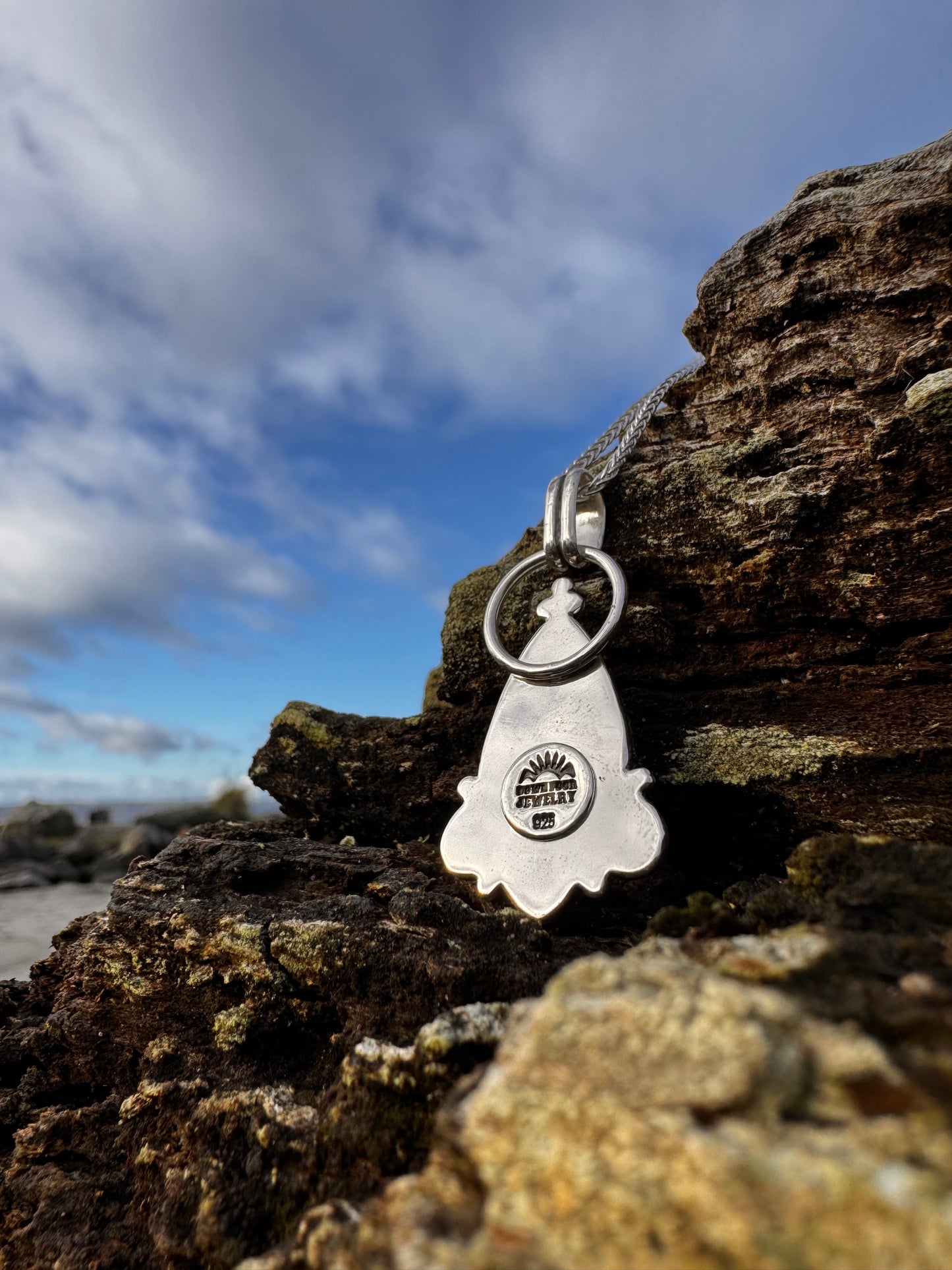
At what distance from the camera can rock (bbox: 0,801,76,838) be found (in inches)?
1007

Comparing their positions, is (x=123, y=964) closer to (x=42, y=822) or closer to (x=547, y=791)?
(x=547, y=791)

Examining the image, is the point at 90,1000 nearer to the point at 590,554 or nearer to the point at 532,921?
the point at 532,921

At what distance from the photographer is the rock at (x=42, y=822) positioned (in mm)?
25578

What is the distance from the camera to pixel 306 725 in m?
4.60

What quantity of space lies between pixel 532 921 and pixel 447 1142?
1459 mm

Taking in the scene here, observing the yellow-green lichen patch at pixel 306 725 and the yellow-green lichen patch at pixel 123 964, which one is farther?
the yellow-green lichen patch at pixel 306 725

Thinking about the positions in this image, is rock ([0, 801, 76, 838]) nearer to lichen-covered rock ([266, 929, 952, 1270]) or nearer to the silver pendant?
the silver pendant

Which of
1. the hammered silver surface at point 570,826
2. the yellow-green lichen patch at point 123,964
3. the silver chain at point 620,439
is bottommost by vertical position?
the yellow-green lichen patch at point 123,964

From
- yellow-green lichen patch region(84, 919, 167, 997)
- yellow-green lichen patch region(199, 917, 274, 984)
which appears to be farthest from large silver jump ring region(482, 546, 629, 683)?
yellow-green lichen patch region(84, 919, 167, 997)

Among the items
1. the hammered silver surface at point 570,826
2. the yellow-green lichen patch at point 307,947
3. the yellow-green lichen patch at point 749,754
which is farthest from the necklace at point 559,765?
the yellow-green lichen patch at point 307,947

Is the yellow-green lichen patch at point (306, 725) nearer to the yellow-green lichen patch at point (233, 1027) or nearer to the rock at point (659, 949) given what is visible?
the rock at point (659, 949)

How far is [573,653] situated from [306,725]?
5.84 ft

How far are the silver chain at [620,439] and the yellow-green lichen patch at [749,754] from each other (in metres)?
1.40

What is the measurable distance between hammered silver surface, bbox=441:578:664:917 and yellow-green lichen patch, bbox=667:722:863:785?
1.12ft
